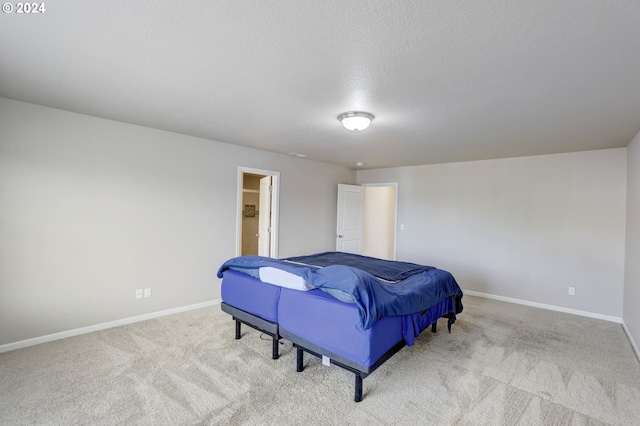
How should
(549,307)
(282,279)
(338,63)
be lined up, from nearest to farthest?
(338,63)
(282,279)
(549,307)

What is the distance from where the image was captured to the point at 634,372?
8.82ft

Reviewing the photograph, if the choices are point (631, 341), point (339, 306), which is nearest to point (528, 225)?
point (631, 341)

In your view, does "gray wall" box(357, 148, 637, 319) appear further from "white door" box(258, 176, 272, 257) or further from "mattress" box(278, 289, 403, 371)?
"mattress" box(278, 289, 403, 371)

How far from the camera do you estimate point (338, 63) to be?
1.93 m

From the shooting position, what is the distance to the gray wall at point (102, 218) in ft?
9.48

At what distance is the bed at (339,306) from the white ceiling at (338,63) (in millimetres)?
1502

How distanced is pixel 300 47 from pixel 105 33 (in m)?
1.11

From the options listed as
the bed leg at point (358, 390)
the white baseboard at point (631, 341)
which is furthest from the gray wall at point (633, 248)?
the bed leg at point (358, 390)

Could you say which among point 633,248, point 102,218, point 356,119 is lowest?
point 633,248

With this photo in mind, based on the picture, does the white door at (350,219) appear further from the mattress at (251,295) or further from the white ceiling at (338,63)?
the mattress at (251,295)

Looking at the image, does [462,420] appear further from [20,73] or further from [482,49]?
[20,73]

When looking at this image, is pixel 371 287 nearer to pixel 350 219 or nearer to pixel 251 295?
pixel 251 295

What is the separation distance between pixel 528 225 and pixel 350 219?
313 centimetres

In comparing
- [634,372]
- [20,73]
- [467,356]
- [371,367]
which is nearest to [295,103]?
[20,73]
